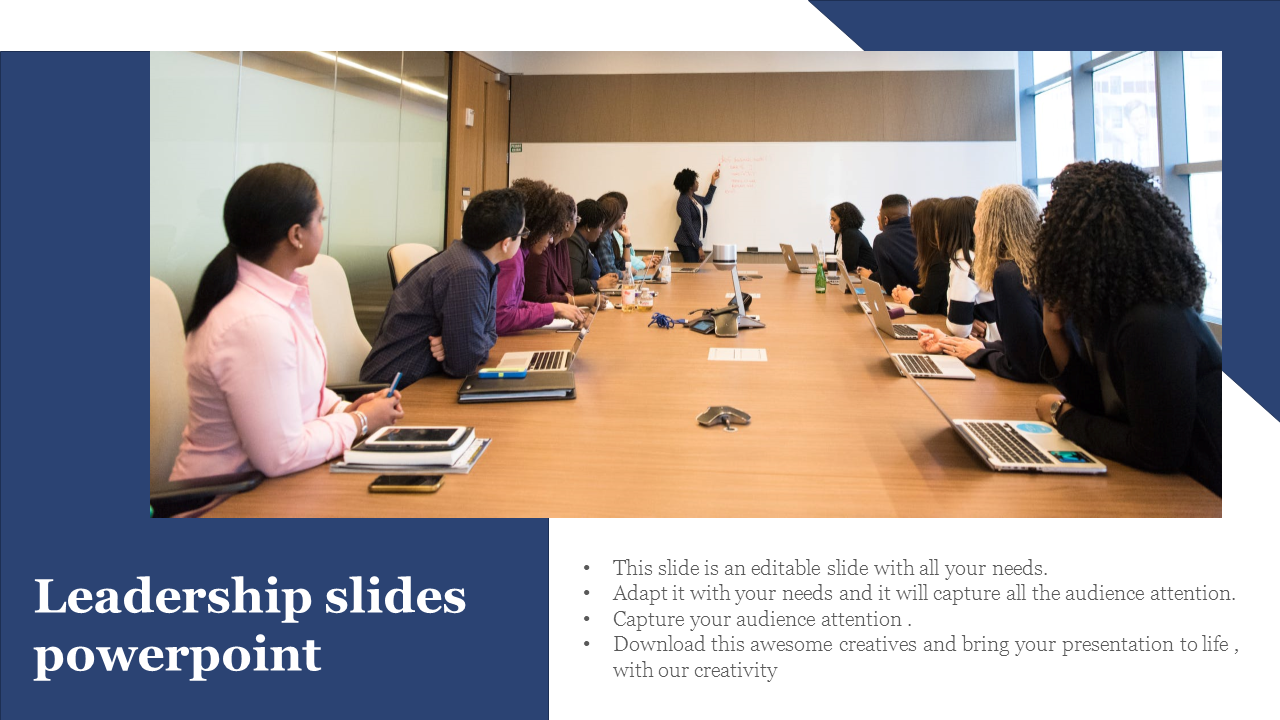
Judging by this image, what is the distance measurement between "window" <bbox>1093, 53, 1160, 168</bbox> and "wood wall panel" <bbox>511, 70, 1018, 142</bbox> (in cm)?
180

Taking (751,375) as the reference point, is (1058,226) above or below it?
above

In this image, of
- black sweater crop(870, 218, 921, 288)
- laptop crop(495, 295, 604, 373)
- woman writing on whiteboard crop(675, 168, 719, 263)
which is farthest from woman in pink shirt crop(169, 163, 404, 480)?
woman writing on whiteboard crop(675, 168, 719, 263)

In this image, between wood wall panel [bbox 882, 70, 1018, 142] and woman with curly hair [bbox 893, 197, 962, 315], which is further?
wood wall panel [bbox 882, 70, 1018, 142]

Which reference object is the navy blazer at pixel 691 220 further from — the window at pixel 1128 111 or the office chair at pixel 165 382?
the office chair at pixel 165 382

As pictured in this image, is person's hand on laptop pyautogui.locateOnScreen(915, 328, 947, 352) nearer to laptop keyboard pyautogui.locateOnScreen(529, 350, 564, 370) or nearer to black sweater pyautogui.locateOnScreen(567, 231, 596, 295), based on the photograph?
laptop keyboard pyautogui.locateOnScreen(529, 350, 564, 370)

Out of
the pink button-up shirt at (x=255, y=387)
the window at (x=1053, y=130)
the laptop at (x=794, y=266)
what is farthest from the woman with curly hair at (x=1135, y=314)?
the window at (x=1053, y=130)

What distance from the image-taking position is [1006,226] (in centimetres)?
246

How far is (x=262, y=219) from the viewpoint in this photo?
58.1 inches

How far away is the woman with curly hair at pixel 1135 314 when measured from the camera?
1402 millimetres

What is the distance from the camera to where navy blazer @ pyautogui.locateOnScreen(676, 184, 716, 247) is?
7.99 m

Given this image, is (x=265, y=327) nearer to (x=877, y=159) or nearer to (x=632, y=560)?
(x=632, y=560)

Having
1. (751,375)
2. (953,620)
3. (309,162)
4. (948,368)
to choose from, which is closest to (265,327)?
(953,620)
